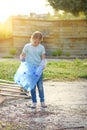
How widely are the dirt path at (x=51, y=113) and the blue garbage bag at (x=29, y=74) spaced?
0.44 meters

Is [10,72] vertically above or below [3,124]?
below

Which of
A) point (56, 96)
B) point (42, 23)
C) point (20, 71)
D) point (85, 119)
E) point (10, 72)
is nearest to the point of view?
point (85, 119)

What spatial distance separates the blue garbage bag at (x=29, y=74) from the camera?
30.8ft

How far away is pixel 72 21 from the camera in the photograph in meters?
28.2

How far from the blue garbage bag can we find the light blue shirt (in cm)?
11

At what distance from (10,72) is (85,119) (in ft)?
24.8

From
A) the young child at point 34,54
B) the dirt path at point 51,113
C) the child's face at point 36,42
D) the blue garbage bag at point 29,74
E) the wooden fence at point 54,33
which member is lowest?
the wooden fence at point 54,33

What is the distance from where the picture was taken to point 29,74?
9.61 m

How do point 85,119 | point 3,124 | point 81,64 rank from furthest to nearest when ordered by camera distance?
point 81,64
point 85,119
point 3,124

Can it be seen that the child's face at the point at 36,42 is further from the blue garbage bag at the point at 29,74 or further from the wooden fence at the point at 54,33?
the wooden fence at the point at 54,33

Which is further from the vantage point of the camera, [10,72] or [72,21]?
[72,21]

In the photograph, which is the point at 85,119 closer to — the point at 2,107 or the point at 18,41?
the point at 2,107

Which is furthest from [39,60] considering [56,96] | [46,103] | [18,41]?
[18,41]

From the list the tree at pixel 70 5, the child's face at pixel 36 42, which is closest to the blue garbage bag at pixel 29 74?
the child's face at pixel 36 42
